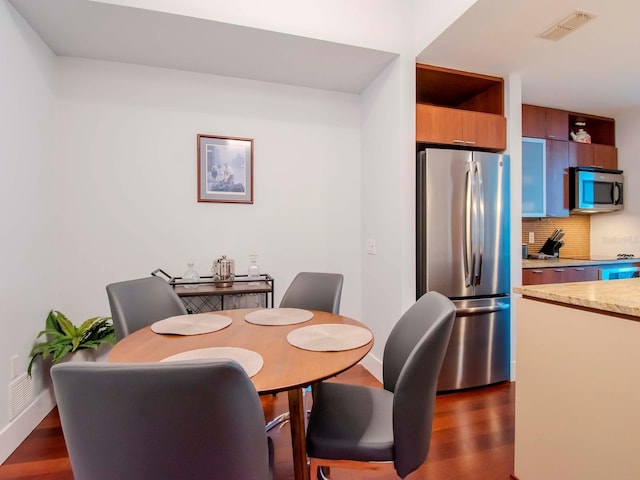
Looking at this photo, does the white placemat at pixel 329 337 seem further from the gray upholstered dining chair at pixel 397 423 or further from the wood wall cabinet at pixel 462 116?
the wood wall cabinet at pixel 462 116

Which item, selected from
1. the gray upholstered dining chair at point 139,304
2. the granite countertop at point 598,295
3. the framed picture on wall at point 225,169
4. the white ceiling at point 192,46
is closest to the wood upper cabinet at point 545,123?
the white ceiling at point 192,46

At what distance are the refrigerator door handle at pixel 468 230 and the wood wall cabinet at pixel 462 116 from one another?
32cm

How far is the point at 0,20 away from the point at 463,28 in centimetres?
269

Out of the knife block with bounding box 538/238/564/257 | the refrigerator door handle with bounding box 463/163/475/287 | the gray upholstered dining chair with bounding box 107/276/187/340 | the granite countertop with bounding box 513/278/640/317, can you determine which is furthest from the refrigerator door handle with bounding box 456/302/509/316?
the gray upholstered dining chair with bounding box 107/276/187/340

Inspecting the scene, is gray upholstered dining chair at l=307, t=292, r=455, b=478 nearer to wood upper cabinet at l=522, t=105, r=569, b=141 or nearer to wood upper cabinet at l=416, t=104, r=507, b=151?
wood upper cabinet at l=416, t=104, r=507, b=151

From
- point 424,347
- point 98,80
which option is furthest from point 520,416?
point 98,80

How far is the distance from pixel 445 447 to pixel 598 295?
1.16 m

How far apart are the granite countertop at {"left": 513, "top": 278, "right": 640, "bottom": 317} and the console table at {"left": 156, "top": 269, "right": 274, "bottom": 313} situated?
5.73 ft

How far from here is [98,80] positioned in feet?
8.52

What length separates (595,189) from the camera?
3.49 meters

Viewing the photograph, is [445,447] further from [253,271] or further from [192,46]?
[192,46]

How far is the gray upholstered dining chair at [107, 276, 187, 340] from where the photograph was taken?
1.81 metres

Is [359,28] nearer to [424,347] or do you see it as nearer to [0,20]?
[0,20]

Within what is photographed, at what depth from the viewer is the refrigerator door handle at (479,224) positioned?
8.34ft
